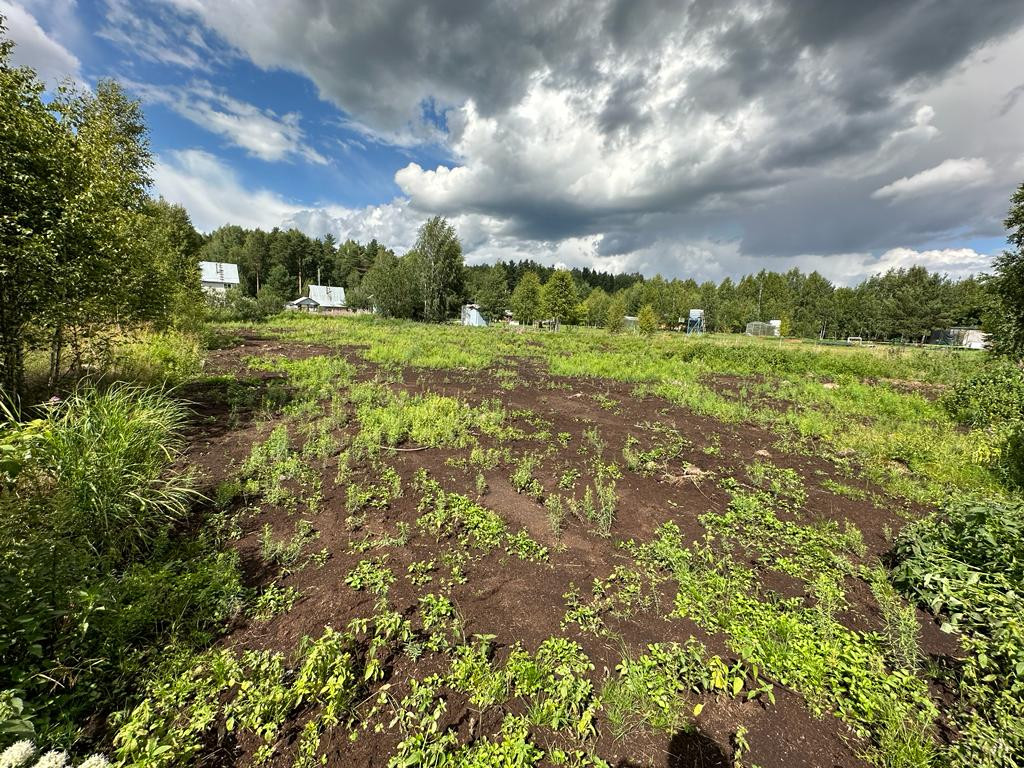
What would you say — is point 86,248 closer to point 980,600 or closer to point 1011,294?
point 980,600

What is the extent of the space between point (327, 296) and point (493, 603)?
71223 mm

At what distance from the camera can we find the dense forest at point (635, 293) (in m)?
45.8

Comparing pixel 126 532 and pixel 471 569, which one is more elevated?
pixel 126 532

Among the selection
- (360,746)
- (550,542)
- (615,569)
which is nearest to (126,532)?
(360,746)

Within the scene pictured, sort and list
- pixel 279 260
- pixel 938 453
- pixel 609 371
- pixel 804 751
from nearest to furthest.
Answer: pixel 804 751 < pixel 938 453 < pixel 609 371 < pixel 279 260

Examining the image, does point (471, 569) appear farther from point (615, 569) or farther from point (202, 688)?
point (202, 688)

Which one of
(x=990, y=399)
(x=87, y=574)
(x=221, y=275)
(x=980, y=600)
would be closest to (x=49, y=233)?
(x=87, y=574)

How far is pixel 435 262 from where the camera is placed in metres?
43.9

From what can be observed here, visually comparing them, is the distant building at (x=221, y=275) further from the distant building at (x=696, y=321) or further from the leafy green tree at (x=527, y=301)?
the distant building at (x=696, y=321)

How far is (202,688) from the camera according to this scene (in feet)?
7.89

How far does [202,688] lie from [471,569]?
6.71 feet

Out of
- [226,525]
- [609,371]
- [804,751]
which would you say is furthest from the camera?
[609,371]

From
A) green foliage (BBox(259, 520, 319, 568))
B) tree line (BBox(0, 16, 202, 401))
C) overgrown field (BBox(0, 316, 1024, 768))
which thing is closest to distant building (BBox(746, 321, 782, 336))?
overgrown field (BBox(0, 316, 1024, 768))

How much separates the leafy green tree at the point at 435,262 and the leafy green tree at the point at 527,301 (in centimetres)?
1386
